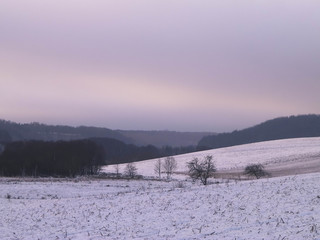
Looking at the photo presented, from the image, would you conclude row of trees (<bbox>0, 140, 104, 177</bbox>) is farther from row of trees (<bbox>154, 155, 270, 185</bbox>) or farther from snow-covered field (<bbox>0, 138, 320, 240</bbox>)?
snow-covered field (<bbox>0, 138, 320, 240</bbox>)

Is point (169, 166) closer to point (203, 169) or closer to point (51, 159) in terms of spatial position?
point (51, 159)

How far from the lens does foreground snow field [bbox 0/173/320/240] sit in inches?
617

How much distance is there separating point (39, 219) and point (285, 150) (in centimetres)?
8764

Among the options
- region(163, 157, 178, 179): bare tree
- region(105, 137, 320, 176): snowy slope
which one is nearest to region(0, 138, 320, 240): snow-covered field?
region(105, 137, 320, 176): snowy slope

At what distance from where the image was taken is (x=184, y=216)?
19.6 metres

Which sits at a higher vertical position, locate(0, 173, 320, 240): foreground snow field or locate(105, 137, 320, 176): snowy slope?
locate(105, 137, 320, 176): snowy slope

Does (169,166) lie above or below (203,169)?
below

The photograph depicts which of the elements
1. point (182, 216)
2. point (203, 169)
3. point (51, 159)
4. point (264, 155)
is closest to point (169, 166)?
point (264, 155)

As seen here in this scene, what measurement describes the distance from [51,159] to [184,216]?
8087 centimetres

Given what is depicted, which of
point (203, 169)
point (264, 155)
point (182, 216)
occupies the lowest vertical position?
point (182, 216)

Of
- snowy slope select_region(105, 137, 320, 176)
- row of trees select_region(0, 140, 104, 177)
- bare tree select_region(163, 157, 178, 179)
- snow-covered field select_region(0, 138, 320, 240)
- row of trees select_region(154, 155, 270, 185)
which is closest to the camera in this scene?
snow-covered field select_region(0, 138, 320, 240)

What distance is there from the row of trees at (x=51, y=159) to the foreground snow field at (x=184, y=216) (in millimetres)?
65777

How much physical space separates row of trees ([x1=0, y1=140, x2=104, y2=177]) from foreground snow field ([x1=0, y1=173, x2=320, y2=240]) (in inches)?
2590

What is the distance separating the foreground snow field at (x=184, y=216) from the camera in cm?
1566
